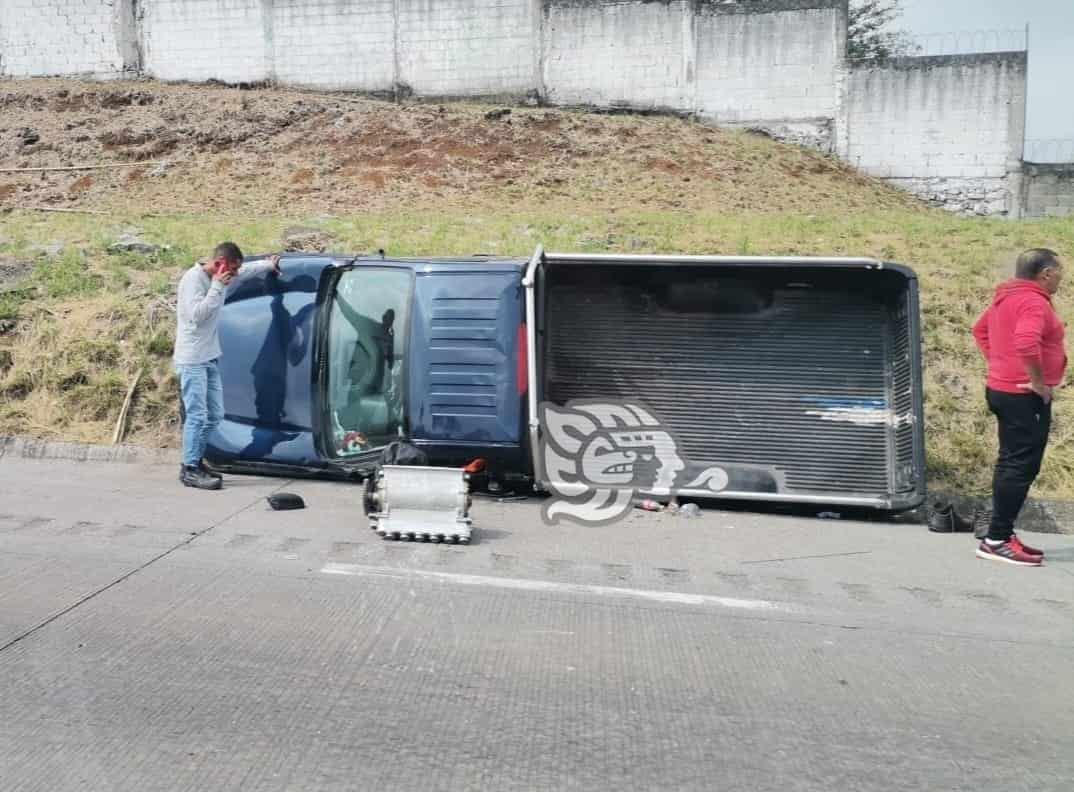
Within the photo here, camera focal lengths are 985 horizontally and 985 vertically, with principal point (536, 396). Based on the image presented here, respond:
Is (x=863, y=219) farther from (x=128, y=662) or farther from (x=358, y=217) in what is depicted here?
(x=128, y=662)

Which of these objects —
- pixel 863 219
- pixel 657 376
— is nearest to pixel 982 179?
pixel 863 219

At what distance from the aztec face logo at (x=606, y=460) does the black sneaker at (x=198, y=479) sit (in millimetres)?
2434

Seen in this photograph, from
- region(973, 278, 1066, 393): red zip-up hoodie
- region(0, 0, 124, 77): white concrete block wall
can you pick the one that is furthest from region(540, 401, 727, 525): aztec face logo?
region(0, 0, 124, 77): white concrete block wall

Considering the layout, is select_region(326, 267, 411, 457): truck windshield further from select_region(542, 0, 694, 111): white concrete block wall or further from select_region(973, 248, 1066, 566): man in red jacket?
select_region(542, 0, 694, 111): white concrete block wall

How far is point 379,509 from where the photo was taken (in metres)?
6.18

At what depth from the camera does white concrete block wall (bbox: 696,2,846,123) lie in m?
22.3

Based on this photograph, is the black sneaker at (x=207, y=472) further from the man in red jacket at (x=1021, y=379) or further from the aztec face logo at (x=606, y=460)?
the man in red jacket at (x=1021, y=379)

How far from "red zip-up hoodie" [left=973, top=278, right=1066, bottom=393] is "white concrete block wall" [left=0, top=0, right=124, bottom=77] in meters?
25.0

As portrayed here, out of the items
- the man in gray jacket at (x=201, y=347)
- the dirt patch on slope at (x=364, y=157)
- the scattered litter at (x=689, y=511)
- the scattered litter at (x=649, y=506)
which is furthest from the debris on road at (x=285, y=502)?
the dirt patch on slope at (x=364, y=157)

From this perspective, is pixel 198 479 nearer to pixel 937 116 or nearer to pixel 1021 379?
pixel 1021 379

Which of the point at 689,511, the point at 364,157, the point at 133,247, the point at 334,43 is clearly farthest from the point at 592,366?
the point at 334,43

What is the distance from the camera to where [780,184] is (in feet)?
65.0

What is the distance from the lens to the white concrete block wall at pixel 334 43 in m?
24.0

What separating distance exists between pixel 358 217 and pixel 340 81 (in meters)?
10.2
